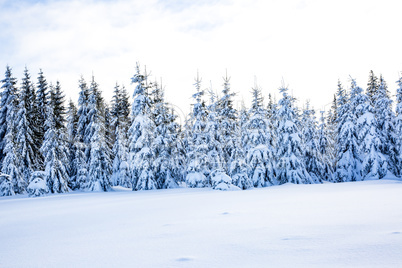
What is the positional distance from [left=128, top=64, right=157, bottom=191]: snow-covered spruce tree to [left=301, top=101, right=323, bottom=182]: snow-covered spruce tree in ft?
59.1

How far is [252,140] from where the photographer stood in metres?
27.6

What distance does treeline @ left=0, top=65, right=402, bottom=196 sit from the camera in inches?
1078

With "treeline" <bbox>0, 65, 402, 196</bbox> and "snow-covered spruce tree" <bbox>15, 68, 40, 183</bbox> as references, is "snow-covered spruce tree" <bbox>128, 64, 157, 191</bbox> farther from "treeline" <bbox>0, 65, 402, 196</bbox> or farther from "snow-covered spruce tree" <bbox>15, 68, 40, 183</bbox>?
"snow-covered spruce tree" <bbox>15, 68, 40, 183</bbox>

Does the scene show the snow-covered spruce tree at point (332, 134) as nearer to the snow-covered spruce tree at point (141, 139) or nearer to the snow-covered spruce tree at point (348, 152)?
the snow-covered spruce tree at point (348, 152)

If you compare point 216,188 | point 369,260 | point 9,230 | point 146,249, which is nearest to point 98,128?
point 216,188

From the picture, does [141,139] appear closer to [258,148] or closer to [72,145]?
[258,148]

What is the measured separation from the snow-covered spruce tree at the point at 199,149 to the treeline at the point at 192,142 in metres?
0.10

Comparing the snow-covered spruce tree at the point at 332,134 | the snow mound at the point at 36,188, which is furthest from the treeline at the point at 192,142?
the snow-covered spruce tree at the point at 332,134

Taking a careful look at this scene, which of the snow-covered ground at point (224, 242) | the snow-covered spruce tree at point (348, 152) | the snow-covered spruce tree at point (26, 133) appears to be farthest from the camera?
the snow-covered spruce tree at point (348, 152)

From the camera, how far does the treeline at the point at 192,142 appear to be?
89.8 feet

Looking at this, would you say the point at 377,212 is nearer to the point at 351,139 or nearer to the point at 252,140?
the point at 252,140

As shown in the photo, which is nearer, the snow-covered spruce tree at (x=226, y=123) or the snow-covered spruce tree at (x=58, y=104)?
the snow-covered spruce tree at (x=226, y=123)

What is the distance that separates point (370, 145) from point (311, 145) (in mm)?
7361

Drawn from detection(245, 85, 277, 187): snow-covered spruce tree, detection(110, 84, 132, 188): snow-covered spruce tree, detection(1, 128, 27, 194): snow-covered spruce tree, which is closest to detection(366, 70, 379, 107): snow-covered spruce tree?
detection(245, 85, 277, 187): snow-covered spruce tree
